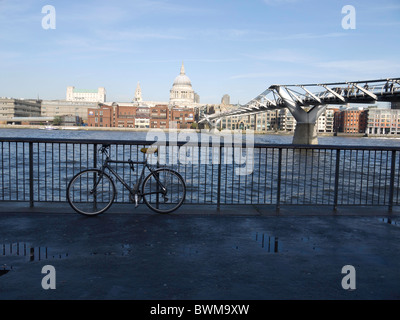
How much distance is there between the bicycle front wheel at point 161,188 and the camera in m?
6.05

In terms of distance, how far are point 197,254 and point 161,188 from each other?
2.19 m

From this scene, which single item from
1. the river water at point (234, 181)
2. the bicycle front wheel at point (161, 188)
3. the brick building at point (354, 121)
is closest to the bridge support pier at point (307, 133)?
the river water at point (234, 181)

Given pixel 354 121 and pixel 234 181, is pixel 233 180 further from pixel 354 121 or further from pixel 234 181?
pixel 354 121

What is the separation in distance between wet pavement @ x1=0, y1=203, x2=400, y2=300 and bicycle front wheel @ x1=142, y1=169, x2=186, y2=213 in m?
0.17

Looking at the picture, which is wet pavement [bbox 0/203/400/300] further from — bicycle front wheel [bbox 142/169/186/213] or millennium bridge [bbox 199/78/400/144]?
millennium bridge [bbox 199/78/400/144]

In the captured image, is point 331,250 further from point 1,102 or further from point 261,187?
point 1,102

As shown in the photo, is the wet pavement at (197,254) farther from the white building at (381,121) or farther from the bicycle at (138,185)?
the white building at (381,121)

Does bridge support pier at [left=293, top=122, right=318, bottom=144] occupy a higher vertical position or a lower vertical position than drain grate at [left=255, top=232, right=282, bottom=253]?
higher

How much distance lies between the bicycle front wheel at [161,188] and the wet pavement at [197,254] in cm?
17

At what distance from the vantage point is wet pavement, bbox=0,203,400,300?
3.20 m

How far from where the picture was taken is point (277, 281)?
135 inches

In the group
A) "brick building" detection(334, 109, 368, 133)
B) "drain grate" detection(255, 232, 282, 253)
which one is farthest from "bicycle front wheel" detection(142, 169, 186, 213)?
"brick building" detection(334, 109, 368, 133)
